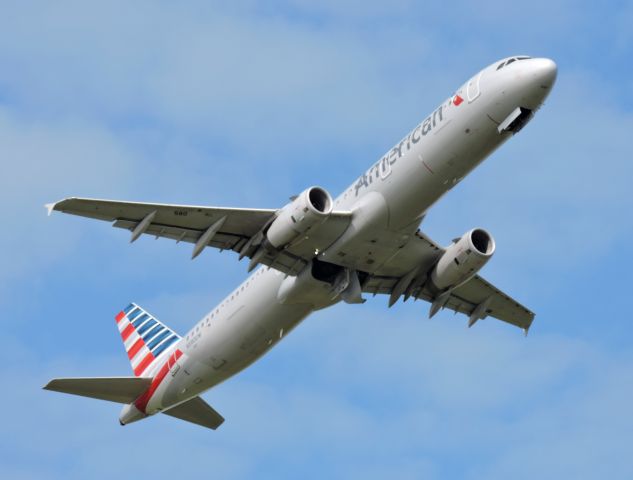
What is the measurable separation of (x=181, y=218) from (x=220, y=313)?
6605 millimetres

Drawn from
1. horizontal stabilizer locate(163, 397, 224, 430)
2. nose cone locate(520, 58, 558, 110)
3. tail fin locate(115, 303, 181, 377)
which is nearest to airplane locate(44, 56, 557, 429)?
nose cone locate(520, 58, 558, 110)

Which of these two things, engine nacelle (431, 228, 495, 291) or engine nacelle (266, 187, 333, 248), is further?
engine nacelle (431, 228, 495, 291)

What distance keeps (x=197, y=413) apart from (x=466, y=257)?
1471cm

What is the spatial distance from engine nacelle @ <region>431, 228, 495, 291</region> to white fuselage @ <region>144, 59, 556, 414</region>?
313cm

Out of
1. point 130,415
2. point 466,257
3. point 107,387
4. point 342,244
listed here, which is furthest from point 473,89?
point 130,415

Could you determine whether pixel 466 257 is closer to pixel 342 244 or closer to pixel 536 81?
pixel 342 244

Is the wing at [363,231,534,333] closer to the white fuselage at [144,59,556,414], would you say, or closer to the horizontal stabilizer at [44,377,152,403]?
the white fuselage at [144,59,556,414]

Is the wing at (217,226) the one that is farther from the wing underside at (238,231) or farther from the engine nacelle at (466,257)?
the engine nacelle at (466,257)

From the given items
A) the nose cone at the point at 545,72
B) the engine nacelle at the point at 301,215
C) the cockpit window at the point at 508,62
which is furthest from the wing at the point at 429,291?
the nose cone at the point at 545,72

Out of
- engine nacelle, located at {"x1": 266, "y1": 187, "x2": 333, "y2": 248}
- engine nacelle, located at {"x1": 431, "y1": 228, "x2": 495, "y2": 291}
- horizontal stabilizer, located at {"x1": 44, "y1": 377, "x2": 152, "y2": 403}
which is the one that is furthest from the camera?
horizontal stabilizer, located at {"x1": 44, "y1": 377, "x2": 152, "y2": 403}

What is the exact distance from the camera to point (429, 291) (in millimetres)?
51219

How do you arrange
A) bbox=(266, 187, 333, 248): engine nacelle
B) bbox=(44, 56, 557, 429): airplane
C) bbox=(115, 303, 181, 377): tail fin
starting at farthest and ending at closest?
bbox=(115, 303, 181, 377): tail fin < bbox=(266, 187, 333, 248): engine nacelle < bbox=(44, 56, 557, 429): airplane

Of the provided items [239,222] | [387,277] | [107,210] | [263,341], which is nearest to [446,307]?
[387,277]

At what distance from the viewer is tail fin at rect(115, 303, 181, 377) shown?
55.1m
